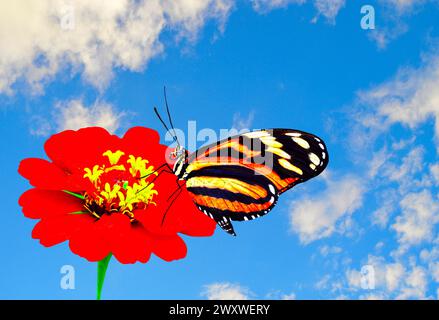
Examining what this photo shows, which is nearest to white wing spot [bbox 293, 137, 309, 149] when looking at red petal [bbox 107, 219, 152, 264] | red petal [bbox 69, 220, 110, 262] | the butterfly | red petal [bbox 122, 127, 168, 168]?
the butterfly

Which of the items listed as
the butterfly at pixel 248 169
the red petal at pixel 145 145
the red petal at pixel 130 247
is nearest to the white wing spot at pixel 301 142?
the butterfly at pixel 248 169

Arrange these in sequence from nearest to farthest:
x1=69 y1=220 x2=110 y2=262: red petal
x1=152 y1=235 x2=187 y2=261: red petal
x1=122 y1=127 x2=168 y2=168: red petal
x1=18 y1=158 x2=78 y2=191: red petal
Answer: x1=69 y1=220 x2=110 y2=262: red petal → x1=152 y1=235 x2=187 y2=261: red petal → x1=18 y1=158 x2=78 y2=191: red petal → x1=122 y1=127 x2=168 y2=168: red petal

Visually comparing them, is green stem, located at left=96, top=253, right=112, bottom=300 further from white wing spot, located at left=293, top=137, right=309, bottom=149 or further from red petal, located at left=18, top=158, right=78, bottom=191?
white wing spot, located at left=293, top=137, right=309, bottom=149

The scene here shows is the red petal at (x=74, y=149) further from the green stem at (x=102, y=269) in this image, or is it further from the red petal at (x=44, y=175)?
the green stem at (x=102, y=269)

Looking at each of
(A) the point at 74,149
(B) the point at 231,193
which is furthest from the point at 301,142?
(A) the point at 74,149

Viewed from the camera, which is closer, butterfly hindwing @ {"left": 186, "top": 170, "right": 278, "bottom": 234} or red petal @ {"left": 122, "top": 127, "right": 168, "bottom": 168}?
butterfly hindwing @ {"left": 186, "top": 170, "right": 278, "bottom": 234}
